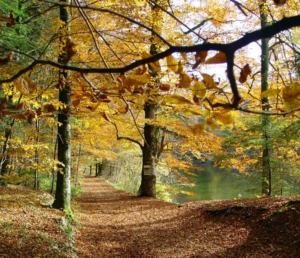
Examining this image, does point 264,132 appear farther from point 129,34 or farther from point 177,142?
point 177,142

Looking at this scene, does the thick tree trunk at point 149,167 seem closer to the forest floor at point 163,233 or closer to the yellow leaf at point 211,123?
the forest floor at point 163,233

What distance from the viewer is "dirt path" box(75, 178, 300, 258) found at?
4660 mm

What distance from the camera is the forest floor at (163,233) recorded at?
14.4ft

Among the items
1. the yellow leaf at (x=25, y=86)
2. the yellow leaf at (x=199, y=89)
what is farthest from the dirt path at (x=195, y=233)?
the yellow leaf at (x=25, y=86)

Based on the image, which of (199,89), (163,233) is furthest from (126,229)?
→ (199,89)

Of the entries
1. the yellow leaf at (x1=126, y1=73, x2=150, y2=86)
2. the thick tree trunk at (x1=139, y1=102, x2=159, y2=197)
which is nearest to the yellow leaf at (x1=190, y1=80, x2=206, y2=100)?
the yellow leaf at (x1=126, y1=73, x2=150, y2=86)

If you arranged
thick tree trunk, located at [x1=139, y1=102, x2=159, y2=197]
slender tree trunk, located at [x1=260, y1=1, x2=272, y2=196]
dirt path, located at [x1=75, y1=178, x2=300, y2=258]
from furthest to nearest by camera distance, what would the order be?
thick tree trunk, located at [x1=139, y1=102, x2=159, y2=197]
slender tree trunk, located at [x1=260, y1=1, x2=272, y2=196]
dirt path, located at [x1=75, y1=178, x2=300, y2=258]

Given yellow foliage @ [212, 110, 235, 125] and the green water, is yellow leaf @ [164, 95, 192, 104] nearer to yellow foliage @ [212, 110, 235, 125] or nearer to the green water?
yellow foliage @ [212, 110, 235, 125]

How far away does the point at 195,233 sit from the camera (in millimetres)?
5871

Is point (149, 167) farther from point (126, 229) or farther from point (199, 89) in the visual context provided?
point (199, 89)

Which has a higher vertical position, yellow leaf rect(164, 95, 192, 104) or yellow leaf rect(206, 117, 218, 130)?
yellow leaf rect(164, 95, 192, 104)

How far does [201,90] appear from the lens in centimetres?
85

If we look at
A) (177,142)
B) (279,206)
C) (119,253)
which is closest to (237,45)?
(119,253)

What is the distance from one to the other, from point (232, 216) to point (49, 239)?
12.2ft
